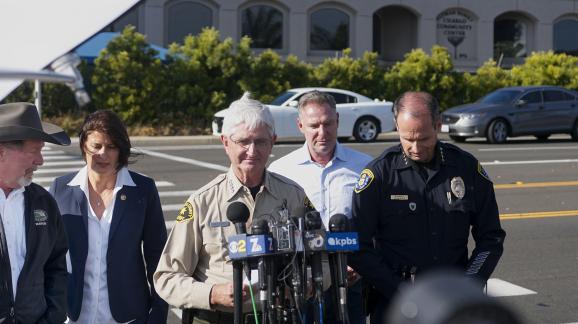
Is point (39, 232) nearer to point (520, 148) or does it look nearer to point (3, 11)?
point (3, 11)

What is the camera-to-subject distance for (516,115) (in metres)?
23.7

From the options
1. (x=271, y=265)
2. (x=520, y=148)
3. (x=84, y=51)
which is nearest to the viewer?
(x=271, y=265)

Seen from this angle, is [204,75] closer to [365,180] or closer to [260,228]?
[365,180]

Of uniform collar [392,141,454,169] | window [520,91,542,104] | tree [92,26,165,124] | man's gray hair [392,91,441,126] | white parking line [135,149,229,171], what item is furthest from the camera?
tree [92,26,165,124]

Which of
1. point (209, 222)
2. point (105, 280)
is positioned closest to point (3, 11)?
point (105, 280)

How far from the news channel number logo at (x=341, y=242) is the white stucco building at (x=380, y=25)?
3302 cm

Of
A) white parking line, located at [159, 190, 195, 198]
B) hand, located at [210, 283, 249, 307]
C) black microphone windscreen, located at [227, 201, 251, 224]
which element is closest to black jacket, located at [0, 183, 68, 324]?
hand, located at [210, 283, 249, 307]

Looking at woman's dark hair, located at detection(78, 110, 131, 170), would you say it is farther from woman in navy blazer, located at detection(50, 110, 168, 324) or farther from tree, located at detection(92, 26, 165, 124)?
tree, located at detection(92, 26, 165, 124)

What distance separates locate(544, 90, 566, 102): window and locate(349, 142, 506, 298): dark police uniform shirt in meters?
21.7

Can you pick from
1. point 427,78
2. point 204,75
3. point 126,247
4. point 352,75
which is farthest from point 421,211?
point 427,78

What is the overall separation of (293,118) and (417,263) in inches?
753

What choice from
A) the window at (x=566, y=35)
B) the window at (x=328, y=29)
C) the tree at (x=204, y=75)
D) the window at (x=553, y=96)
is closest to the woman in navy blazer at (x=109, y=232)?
the tree at (x=204, y=75)

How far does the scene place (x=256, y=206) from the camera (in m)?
3.48

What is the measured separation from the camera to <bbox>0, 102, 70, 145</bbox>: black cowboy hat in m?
3.28
